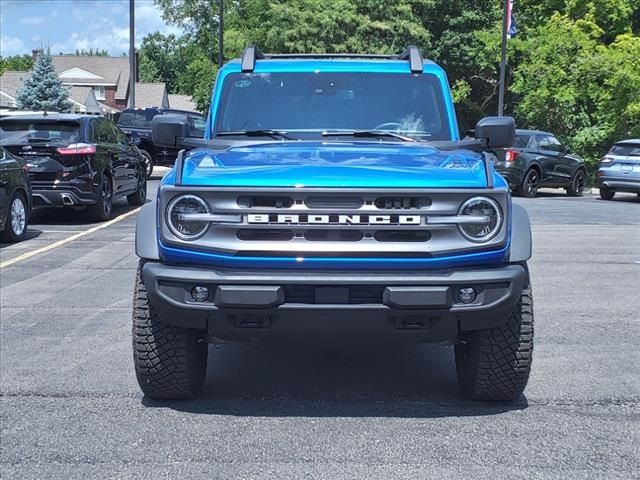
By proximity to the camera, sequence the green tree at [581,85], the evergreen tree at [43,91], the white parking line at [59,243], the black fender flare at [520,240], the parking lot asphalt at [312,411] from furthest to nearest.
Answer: the evergreen tree at [43,91] → the green tree at [581,85] → the white parking line at [59,243] → the black fender flare at [520,240] → the parking lot asphalt at [312,411]

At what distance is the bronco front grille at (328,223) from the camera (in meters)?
4.10

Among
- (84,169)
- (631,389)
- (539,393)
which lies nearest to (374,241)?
(539,393)

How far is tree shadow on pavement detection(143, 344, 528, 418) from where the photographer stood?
4.75 metres

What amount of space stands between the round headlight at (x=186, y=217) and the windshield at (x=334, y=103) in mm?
1577

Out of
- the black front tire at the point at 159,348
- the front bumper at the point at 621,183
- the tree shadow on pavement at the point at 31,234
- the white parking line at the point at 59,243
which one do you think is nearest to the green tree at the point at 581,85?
the front bumper at the point at 621,183

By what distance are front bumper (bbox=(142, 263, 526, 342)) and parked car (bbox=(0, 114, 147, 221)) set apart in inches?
359

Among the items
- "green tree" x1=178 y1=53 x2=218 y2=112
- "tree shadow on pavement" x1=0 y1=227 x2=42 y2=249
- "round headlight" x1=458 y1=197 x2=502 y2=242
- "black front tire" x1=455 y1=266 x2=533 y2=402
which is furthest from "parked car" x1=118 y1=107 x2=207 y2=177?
"green tree" x1=178 y1=53 x2=218 y2=112

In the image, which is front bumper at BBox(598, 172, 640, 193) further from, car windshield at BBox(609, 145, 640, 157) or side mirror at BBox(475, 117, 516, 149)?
side mirror at BBox(475, 117, 516, 149)

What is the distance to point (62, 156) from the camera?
503 inches

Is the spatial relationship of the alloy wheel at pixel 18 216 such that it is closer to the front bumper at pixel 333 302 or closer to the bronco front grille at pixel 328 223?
the front bumper at pixel 333 302

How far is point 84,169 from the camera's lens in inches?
506

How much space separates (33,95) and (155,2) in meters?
16.9

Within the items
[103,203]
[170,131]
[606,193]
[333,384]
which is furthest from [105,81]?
[333,384]

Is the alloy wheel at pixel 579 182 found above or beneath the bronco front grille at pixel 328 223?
beneath
